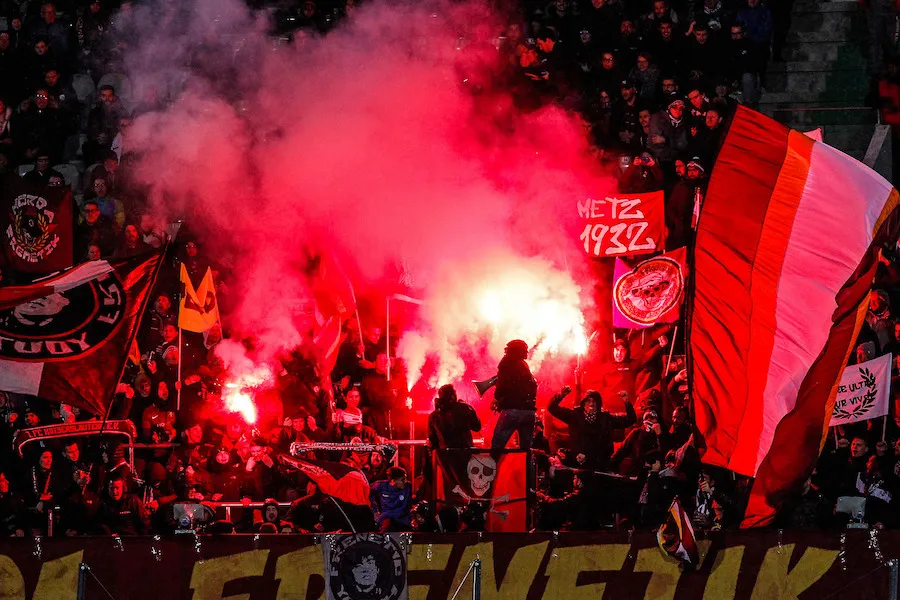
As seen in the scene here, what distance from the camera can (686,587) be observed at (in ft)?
29.3

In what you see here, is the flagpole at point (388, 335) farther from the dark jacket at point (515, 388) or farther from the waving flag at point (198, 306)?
the dark jacket at point (515, 388)

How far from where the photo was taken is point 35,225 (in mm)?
13945

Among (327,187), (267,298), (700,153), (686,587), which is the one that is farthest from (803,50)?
(686,587)

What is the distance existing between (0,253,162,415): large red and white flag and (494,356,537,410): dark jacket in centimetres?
293

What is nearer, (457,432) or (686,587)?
(686,587)

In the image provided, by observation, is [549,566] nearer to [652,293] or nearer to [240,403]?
[652,293]

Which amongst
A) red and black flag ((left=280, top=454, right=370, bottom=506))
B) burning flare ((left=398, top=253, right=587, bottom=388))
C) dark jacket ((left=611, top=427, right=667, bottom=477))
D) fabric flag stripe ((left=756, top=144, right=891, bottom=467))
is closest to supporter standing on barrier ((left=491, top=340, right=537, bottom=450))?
dark jacket ((left=611, top=427, right=667, bottom=477))

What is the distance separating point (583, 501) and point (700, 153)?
451 centimetres

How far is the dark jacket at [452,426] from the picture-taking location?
37.3ft

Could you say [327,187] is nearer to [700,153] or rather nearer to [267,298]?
[267,298]

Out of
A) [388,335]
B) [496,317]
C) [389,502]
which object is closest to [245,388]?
[388,335]

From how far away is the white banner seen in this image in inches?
466

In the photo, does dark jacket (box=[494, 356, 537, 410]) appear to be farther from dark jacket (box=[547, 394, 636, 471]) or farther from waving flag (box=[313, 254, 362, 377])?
waving flag (box=[313, 254, 362, 377])

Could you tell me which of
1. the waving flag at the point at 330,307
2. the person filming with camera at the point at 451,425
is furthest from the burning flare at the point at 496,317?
the person filming with camera at the point at 451,425
